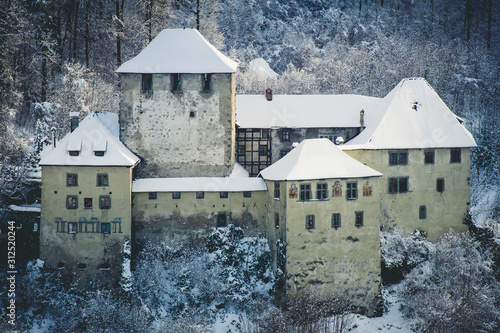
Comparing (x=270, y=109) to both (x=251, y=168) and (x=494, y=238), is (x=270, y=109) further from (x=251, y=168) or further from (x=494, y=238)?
(x=494, y=238)

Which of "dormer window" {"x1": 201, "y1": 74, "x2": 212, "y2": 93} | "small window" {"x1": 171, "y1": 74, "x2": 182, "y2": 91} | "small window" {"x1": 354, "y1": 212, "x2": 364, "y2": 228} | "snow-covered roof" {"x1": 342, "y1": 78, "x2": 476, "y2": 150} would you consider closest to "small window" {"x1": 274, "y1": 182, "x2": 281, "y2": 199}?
"small window" {"x1": 354, "y1": 212, "x2": 364, "y2": 228}

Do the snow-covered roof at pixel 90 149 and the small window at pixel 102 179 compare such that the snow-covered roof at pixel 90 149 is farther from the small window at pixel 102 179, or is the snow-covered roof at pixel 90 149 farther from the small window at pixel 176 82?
the small window at pixel 176 82

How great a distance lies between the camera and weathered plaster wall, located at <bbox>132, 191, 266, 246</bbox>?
1442 inches

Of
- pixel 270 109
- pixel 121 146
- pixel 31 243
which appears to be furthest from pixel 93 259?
pixel 270 109

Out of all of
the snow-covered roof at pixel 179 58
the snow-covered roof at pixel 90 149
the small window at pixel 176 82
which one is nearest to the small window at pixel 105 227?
the snow-covered roof at pixel 90 149

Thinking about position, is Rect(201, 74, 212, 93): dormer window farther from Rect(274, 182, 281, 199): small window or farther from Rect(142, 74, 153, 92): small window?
Rect(274, 182, 281, 199): small window

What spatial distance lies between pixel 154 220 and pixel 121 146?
510 cm

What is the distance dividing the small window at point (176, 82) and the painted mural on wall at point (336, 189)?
11.7m

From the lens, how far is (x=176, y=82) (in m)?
37.8

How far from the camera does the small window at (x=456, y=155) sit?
1554 inches

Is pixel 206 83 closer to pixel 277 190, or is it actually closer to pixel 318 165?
pixel 277 190

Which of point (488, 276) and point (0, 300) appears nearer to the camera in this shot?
point (0, 300)

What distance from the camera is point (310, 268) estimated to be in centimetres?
3444

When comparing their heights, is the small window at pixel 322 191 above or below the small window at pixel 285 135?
below
